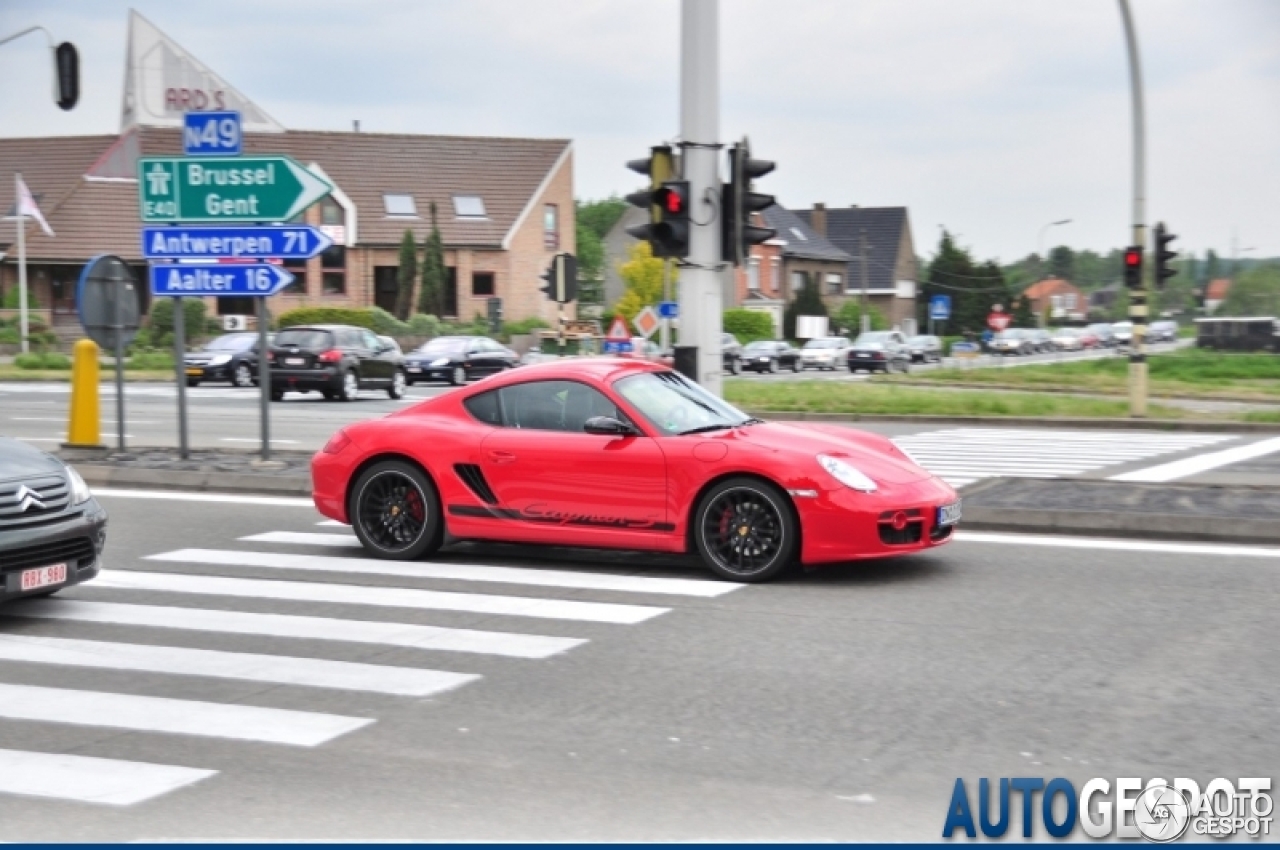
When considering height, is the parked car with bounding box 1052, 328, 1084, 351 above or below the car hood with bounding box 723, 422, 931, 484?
below

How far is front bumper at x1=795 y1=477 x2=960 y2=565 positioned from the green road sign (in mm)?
7557

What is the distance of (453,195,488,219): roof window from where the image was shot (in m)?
68.9

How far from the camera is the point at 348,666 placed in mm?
7820

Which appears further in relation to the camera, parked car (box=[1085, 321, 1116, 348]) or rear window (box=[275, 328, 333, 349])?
parked car (box=[1085, 321, 1116, 348])

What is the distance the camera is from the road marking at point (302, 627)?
27.1 ft

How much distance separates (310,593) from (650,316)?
2946cm

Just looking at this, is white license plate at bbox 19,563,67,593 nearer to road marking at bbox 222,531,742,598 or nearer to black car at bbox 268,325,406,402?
road marking at bbox 222,531,742,598

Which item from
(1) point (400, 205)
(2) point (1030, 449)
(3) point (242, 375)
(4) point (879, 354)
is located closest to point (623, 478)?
(2) point (1030, 449)

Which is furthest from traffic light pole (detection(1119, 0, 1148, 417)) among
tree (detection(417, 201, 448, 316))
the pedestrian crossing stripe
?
tree (detection(417, 201, 448, 316))

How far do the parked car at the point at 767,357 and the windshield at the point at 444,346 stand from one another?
19923 mm

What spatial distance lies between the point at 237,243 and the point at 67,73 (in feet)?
35.5

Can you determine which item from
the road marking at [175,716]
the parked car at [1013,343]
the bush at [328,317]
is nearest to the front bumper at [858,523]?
the road marking at [175,716]


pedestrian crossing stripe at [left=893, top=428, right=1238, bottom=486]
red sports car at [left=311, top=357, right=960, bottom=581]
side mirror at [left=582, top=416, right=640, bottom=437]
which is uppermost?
side mirror at [left=582, top=416, right=640, bottom=437]

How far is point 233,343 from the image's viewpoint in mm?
41094
